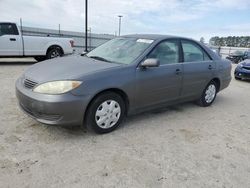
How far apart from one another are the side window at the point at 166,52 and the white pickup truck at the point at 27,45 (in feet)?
23.5

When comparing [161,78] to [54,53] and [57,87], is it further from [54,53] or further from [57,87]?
[54,53]

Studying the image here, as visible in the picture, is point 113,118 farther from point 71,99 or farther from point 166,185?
point 166,185

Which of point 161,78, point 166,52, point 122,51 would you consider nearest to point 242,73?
point 166,52

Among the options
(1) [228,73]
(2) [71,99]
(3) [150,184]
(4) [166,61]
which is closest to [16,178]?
(2) [71,99]

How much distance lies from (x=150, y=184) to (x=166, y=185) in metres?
0.16

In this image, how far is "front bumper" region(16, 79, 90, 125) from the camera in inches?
121

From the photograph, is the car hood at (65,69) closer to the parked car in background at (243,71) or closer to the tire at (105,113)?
the tire at (105,113)

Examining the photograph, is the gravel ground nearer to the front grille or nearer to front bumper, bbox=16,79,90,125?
front bumper, bbox=16,79,90,125

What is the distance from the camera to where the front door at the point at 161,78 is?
387cm

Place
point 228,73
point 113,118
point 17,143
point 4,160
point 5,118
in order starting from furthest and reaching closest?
point 228,73 < point 5,118 < point 113,118 < point 17,143 < point 4,160

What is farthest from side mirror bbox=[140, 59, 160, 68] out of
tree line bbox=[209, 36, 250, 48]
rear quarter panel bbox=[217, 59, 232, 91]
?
tree line bbox=[209, 36, 250, 48]

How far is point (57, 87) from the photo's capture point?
10.3 ft

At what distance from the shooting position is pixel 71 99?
3.12 metres

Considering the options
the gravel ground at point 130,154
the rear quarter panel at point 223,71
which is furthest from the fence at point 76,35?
the gravel ground at point 130,154
